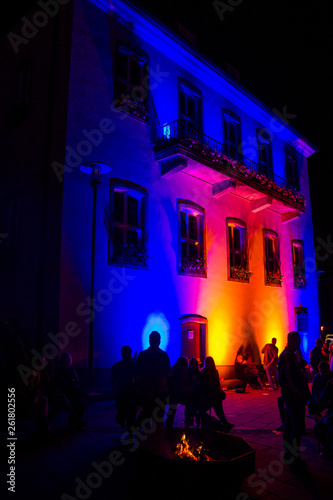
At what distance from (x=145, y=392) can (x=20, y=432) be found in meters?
2.57

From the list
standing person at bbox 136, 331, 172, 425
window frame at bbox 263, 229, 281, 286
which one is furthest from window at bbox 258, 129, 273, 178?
standing person at bbox 136, 331, 172, 425

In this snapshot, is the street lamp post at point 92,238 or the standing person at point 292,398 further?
the street lamp post at point 92,238

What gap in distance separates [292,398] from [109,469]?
9.29 feet

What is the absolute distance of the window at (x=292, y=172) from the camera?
67.4 feet

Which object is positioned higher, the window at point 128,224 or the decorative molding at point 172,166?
the decorative molding at point 172,166

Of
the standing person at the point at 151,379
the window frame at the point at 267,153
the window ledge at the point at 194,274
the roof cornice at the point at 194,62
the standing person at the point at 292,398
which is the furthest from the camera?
the window frame at the point at 267,153

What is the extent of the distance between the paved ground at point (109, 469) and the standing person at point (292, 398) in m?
0.28

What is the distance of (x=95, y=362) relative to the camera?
32.8 feet

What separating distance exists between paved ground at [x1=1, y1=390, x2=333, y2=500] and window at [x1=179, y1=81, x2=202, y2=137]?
1068 centimetres

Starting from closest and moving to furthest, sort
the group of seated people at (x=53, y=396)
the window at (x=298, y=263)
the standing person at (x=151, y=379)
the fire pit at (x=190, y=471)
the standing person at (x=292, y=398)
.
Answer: the fire pit at (x=190, y=471) < the standing person at (x=292, y=398) < the standing person at (x=151, y=379) < the group of seated people at (x=53, y=396) < the window at (x=298, y=263)

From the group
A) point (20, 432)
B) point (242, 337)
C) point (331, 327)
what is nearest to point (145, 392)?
point (20, 432)

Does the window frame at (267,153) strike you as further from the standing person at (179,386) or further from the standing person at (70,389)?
the standing person at (70,389)

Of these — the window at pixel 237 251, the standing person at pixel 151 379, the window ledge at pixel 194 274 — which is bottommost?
the standing person at pixel 151 379

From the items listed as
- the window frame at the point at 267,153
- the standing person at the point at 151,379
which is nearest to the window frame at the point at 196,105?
the window frame at the point at 267,153
